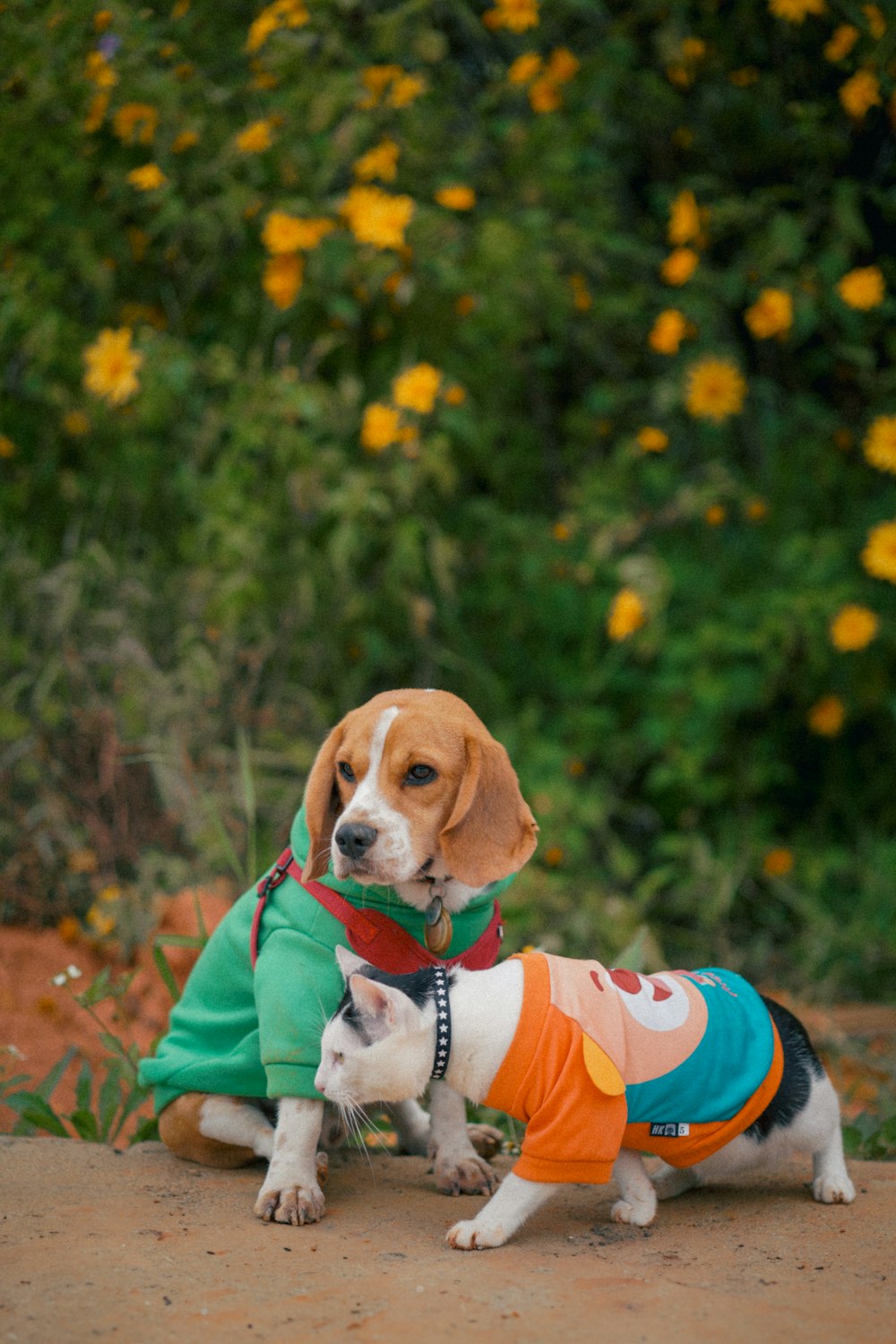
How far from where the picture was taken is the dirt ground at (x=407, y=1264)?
2.05 m

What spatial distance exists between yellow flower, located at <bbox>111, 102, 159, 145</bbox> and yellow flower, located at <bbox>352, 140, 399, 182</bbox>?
2.37 ft

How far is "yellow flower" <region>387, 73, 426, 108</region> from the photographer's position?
15.2 feet

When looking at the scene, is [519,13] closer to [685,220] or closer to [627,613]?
[685,220]

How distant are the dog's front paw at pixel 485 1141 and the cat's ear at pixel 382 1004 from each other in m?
0.77

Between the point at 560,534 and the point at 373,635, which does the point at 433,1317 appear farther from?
the point at 560,534

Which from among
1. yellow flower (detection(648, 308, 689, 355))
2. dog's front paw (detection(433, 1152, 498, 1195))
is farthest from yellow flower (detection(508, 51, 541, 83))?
dog's front paw (detection(433, 1152, 498, 1195))

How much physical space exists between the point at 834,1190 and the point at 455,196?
3429 mm

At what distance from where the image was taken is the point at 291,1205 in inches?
101

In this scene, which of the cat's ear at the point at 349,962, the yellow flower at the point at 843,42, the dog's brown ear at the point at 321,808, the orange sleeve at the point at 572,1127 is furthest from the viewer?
the yellow flower at the point at 843,42

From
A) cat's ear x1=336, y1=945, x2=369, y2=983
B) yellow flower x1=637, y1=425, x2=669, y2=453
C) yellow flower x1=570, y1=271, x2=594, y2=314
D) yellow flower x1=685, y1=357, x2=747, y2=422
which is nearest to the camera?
cat's ear x1=336, y1=945, x2=369, y2=983

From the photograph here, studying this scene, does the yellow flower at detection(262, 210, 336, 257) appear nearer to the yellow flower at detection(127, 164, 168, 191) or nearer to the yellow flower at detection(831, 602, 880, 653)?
the yellow flower at detection(127, 164, 168, 191)

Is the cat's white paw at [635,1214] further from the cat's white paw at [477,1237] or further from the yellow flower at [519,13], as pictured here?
the yellow flower at [519,13]

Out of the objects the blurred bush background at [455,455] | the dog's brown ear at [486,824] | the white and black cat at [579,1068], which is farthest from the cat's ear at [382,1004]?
the blurred bush background at [455,455]

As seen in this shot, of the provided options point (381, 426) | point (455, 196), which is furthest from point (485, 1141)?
point (455, 196)
